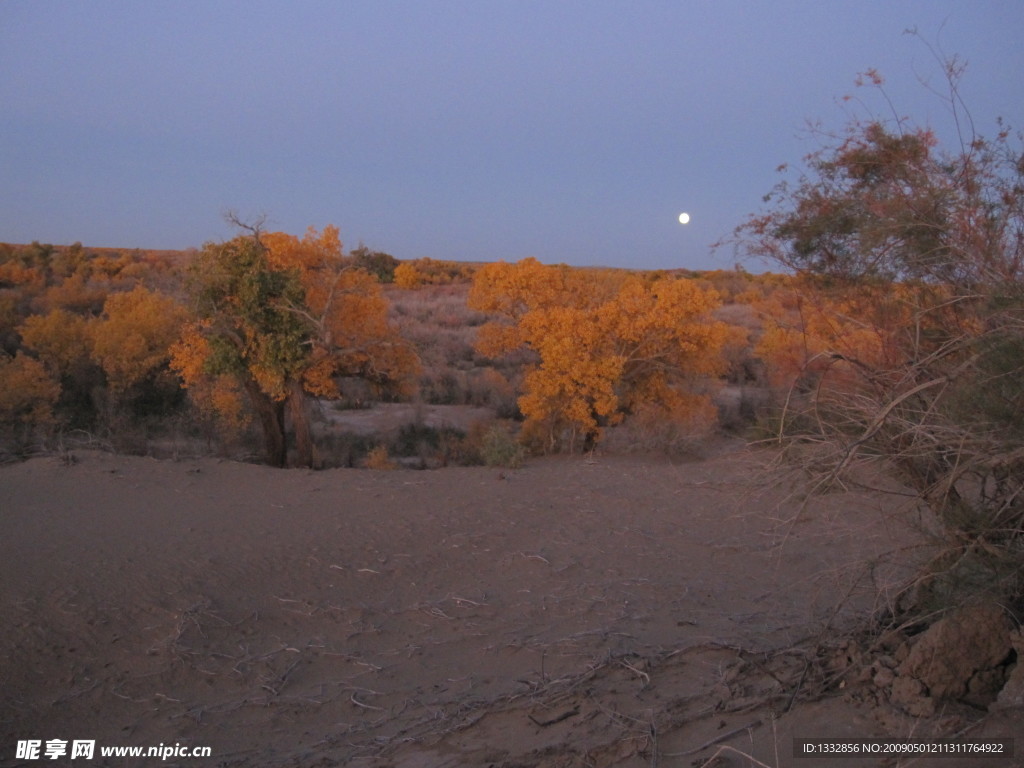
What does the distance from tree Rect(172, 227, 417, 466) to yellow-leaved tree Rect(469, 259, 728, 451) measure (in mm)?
3035

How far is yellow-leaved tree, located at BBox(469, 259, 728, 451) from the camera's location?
17719 millimetres

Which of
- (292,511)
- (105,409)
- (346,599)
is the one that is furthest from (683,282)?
(105,409)

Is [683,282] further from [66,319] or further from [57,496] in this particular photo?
[66,319]

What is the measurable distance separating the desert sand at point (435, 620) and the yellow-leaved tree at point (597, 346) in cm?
527

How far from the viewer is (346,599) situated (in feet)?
27.2

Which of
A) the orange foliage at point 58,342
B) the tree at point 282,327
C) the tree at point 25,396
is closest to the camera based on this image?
the tree at point 282,327

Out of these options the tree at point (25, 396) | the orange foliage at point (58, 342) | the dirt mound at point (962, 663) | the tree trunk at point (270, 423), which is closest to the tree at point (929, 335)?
the dirt mound at point (962, 663)

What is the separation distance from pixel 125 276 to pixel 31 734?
145 feet

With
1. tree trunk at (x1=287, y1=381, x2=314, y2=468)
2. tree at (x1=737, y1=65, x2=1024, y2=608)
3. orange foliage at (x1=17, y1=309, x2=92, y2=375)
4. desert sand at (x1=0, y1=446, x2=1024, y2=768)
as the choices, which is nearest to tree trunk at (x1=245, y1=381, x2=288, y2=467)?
tree trunk at (x1=287, y1=381, x2=314, y2=468)

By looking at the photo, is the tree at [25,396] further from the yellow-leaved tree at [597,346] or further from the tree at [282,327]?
the yellow-leaved tree at [597,346]

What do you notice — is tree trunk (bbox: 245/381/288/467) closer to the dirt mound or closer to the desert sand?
A: the desert sand

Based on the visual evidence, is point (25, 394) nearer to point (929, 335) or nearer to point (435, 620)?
point (435, 620)

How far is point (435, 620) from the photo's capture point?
7.73 metres

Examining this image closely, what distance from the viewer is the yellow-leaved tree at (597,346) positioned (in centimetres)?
1772
